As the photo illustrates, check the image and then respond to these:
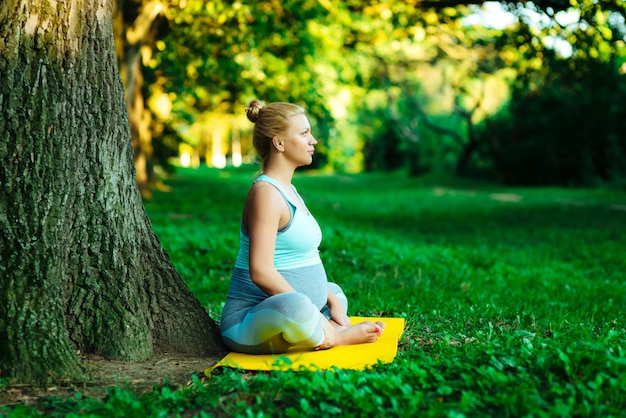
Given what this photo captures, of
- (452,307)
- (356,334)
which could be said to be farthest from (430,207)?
(356,334)

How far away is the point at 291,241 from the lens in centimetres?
461

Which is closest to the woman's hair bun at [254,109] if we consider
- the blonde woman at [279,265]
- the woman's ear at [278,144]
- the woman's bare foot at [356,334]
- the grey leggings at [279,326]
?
the blonde woman at [279,265]

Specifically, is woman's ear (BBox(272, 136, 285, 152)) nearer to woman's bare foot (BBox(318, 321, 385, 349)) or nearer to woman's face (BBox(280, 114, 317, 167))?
woman's face (BBox(280, 114, 317, 167))

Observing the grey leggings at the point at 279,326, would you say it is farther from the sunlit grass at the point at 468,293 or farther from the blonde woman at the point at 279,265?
the sunlit grass at the point at 468,293

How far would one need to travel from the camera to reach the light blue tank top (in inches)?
180

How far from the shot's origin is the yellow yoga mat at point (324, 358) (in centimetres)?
407

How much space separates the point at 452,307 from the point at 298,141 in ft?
8.01

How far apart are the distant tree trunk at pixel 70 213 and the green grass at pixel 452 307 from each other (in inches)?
23.5

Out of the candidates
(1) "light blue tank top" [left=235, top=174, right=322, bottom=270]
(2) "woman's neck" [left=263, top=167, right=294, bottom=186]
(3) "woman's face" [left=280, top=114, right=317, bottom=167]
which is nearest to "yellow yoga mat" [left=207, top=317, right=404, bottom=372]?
(1) "light blue tank top" [left=235, top=174, right=322, bottom=270]

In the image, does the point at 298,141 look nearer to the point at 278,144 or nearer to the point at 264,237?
the point at 278,144

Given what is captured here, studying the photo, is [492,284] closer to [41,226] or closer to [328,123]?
[41,226]

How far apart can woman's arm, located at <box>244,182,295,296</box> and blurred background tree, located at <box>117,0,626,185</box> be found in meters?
7.42

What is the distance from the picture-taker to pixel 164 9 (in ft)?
50.3

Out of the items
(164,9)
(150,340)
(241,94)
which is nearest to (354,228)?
(164,9)
